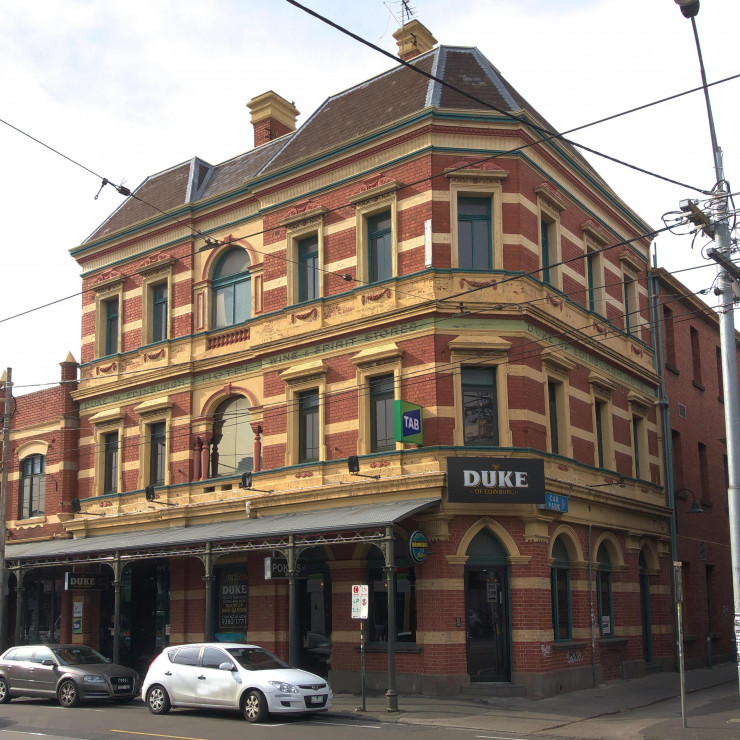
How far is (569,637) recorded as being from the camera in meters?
22.5

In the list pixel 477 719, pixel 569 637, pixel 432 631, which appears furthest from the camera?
pixel 569 637

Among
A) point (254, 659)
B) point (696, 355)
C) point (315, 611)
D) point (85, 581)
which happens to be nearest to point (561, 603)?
point (315, 611)

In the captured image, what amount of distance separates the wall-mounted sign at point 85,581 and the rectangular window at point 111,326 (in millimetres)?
6896

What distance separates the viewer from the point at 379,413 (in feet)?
74.7

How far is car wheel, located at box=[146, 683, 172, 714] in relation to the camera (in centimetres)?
1916

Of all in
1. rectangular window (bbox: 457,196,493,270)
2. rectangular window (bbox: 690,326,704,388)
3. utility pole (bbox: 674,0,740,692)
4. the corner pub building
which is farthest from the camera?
rectangular window (bbox: 690,326,704,388)

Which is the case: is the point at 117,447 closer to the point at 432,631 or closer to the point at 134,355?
the point at 134,355

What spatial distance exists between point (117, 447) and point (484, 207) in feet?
45.5

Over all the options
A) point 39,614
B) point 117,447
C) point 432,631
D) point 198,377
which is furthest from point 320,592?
point 39,614

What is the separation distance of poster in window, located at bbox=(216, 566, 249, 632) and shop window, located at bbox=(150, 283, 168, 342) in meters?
7.58

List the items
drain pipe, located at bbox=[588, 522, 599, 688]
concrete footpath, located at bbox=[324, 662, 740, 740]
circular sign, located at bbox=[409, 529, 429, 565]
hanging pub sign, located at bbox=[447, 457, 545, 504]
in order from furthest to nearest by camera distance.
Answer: drain pipe, located at bbox=[588, 522, 599, 688] → hanging pub sign, located at bbox=[447, 457, 545, 504] → circular sign, located at bbox=[409, 529, 429, 565] → concrete footpath, located at bbox=[324, 662, 740, 740]

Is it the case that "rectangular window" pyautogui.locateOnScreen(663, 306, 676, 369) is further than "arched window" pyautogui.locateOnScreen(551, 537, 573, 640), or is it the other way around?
"rectangular window" pyautogui.locateOnScreen(663, 306, 676, 369)

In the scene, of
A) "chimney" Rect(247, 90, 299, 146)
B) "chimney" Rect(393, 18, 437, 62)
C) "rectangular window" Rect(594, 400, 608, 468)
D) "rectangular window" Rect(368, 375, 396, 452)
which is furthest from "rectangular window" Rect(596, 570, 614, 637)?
"chimney" Rect(247, 90, 299, 146)

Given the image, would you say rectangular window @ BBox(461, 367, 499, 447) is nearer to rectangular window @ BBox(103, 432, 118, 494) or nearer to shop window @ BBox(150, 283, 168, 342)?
shop window @ BBox(150, 283, 168, 342)
